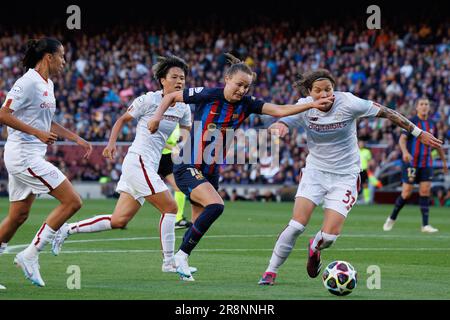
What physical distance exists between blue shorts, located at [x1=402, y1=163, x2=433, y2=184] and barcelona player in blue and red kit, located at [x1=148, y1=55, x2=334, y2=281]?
27.7ft

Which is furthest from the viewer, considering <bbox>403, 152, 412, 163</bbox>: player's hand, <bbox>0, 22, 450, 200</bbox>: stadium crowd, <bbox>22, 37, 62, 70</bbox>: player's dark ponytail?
<bbox>0, 22, 450, 200</bbox>: stadium crowd

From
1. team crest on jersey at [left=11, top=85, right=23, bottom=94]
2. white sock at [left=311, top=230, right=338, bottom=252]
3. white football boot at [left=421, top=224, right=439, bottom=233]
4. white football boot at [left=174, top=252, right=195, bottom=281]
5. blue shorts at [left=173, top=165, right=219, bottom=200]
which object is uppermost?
team crest on jersey at [left=11, top=85, right=23, bottom=94]

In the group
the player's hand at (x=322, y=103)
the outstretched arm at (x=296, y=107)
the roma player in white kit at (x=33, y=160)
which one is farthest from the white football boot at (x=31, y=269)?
the player's hand at (x=322, y=103)

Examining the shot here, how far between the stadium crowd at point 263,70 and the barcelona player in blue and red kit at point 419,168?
10.9 m

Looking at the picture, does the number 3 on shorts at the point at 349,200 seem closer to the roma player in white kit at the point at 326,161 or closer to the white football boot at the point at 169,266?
the roma player in white kit at the point at 326,161

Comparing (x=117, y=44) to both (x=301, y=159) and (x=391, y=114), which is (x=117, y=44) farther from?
(x=391, y=114)

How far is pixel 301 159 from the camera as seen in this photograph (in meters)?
30.8

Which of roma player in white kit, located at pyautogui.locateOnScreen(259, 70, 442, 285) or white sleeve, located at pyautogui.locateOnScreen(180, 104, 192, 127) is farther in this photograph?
white sleeve, located at pyautogui.locateOnScreen(180, 104, 192, 127)

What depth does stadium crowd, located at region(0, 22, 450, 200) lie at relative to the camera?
31422mm

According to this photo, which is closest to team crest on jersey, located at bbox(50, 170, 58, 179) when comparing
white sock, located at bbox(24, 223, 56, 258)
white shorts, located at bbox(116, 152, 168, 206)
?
white sock, located at bbox(24, 223, 56, 258)

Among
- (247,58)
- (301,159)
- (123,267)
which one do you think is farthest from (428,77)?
(123,267)

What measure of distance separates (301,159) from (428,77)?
18.4 ft

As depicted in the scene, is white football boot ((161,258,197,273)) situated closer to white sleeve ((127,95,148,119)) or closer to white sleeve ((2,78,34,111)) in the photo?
white sleeve ((127,95,148,119))

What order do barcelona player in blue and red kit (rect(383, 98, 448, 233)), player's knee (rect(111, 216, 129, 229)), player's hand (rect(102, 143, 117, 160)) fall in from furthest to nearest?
barcelona player in blue and red kit (rect(383, 98, 448, 233)) < player's knee (rect(111, 216, 129, 229)) < player's hand (rect(102, 143, 117, 160))
